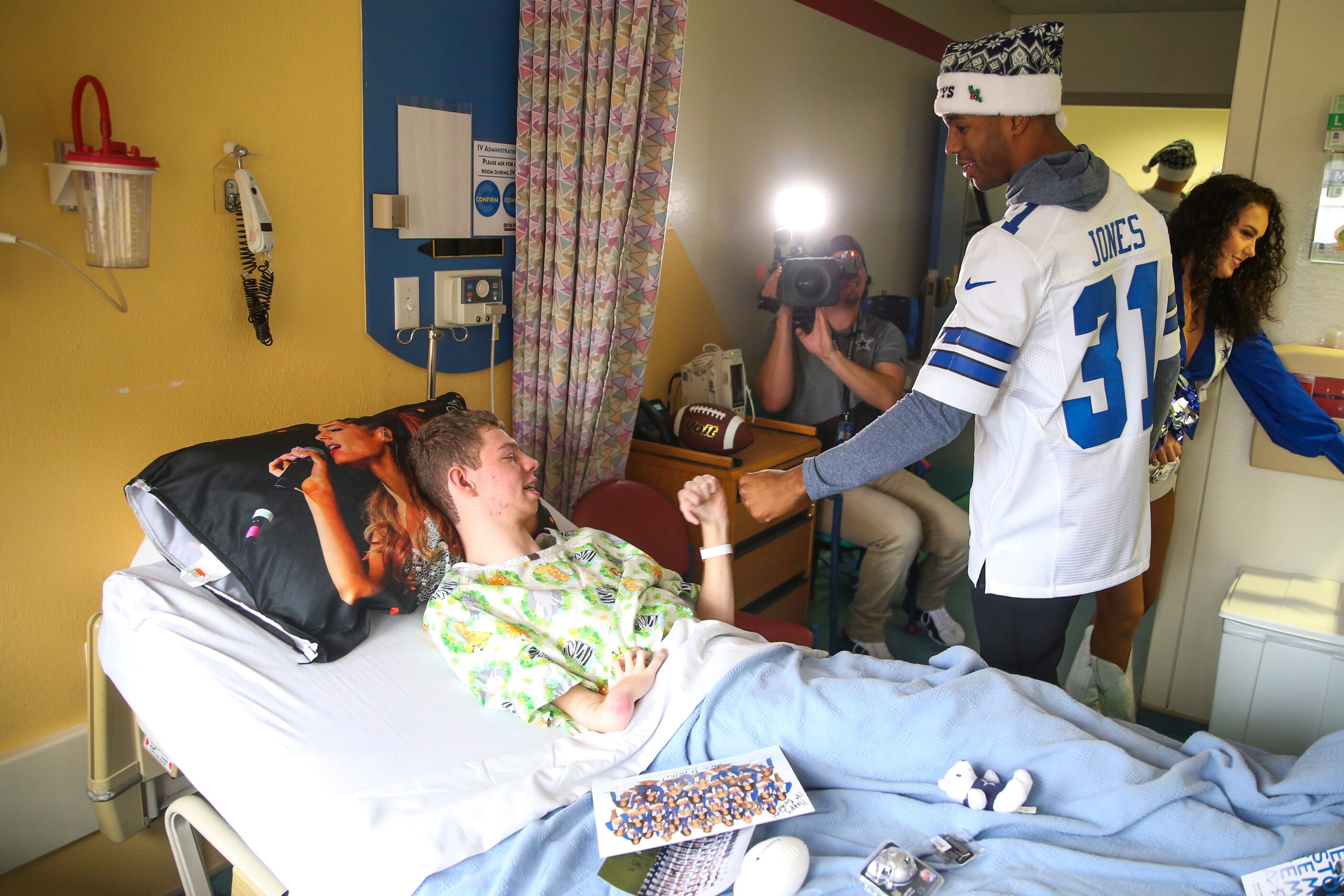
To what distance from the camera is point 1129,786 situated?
1.37 meters

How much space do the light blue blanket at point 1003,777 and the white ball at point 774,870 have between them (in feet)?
0.13

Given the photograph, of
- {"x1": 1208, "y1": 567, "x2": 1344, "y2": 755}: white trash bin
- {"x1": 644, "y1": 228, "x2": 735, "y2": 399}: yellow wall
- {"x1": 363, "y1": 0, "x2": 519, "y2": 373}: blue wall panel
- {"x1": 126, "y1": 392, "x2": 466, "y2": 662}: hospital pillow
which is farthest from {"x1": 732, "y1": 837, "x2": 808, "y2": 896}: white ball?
{"x1": 644, "y1": 228, "x2": 735, "y2": 399}: yellow wall

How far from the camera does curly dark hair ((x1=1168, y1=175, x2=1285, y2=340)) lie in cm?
231

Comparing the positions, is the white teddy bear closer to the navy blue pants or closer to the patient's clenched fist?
the navy blue pants

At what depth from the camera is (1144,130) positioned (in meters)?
6.88

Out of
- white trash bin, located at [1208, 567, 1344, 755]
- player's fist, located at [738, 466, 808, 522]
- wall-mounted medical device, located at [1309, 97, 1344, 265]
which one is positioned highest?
wall-mounted medical device, located at [1309, 97, 1344, 265]

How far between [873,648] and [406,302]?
5.84 feet

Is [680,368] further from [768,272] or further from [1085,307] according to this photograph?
[1085,307]

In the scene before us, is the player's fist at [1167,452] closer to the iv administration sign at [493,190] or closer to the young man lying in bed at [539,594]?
the young man lying in bed at [539,594]

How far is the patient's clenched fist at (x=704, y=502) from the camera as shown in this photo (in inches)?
73.7

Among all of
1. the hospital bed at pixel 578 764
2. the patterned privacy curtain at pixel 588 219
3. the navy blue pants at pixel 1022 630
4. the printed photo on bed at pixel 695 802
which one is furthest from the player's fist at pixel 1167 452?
the printed photo on bed at pixel 695 802

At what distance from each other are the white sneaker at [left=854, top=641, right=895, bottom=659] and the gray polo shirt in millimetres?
758

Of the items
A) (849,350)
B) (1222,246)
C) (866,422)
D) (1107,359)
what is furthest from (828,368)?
(1107,359)

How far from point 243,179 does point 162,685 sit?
0.98 m
